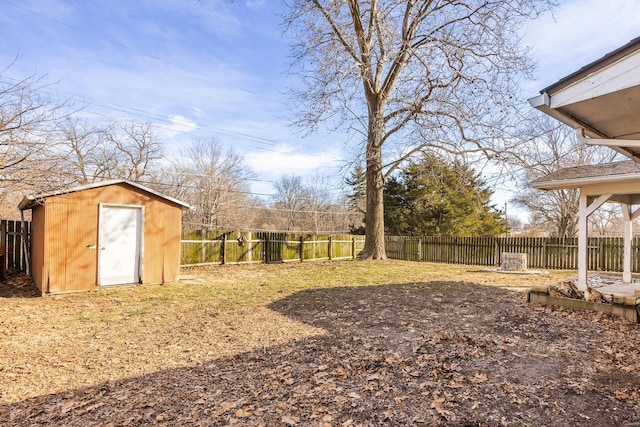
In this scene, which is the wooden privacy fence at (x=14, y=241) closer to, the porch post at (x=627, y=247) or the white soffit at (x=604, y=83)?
the white soffit at (x=604, y=83)

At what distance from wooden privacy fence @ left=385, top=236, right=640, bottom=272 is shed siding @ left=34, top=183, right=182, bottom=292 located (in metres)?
11.6

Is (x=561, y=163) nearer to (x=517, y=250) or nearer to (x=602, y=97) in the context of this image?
(x=517, y=250)

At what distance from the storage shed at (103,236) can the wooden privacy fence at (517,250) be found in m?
11.6

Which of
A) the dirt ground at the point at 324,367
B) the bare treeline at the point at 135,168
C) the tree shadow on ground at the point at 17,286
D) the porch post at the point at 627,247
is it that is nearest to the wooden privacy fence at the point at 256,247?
the bare treeline at the point at 135,168

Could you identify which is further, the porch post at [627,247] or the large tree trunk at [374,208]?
the large tree trunk at [374,208]

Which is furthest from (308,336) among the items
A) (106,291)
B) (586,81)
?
(106,291)

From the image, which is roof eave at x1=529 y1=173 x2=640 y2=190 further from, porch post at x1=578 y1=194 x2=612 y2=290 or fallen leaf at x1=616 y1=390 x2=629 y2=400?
fallen leaf at x1=616 y1=390 x2=629 y2=400

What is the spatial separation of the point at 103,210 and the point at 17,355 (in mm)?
4664

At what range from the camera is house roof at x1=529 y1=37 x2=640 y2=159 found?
8.03 ft

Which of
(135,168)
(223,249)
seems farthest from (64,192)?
(135,168)

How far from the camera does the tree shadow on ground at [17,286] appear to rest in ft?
24.0

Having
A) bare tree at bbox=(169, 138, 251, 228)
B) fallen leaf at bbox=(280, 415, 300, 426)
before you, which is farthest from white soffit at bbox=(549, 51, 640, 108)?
bare tree at bbox=(169, 138, 251, 228)

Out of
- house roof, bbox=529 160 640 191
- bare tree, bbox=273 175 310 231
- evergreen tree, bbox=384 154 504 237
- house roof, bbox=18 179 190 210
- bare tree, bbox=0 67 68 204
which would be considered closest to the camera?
bare tree, bbox=0 67 68 204

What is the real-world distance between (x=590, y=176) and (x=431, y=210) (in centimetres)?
1278
